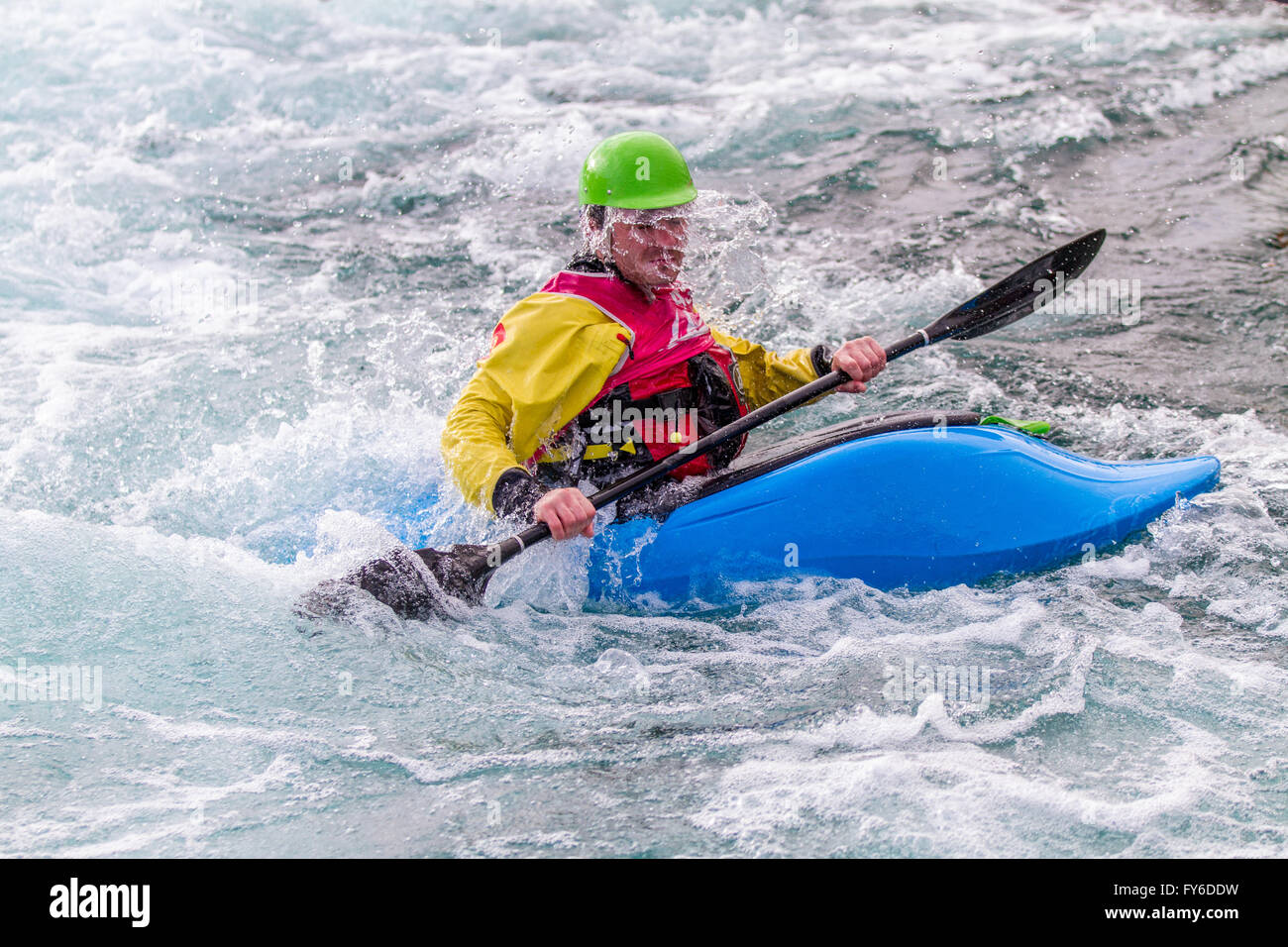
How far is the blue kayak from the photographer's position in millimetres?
3293

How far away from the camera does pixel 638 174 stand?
3.12 metres

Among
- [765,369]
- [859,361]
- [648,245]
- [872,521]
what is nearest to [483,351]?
[765,369]

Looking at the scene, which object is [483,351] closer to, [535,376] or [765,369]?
[765,369]

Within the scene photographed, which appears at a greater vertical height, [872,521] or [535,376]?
[535,376]

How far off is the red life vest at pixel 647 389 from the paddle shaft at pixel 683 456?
99 millimetres

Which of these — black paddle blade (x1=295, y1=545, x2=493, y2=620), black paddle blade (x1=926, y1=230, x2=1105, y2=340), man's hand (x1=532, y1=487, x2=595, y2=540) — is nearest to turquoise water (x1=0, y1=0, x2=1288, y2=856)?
black paddle blade (x1=295, y1=545, x2=493, y2=620)

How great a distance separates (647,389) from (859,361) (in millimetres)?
600

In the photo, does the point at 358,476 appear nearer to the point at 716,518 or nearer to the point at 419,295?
the point at 716,518

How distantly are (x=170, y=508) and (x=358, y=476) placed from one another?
663 mm

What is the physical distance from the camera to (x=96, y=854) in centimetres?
232

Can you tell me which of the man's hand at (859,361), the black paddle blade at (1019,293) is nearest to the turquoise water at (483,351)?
the man's hand at (859,361)
